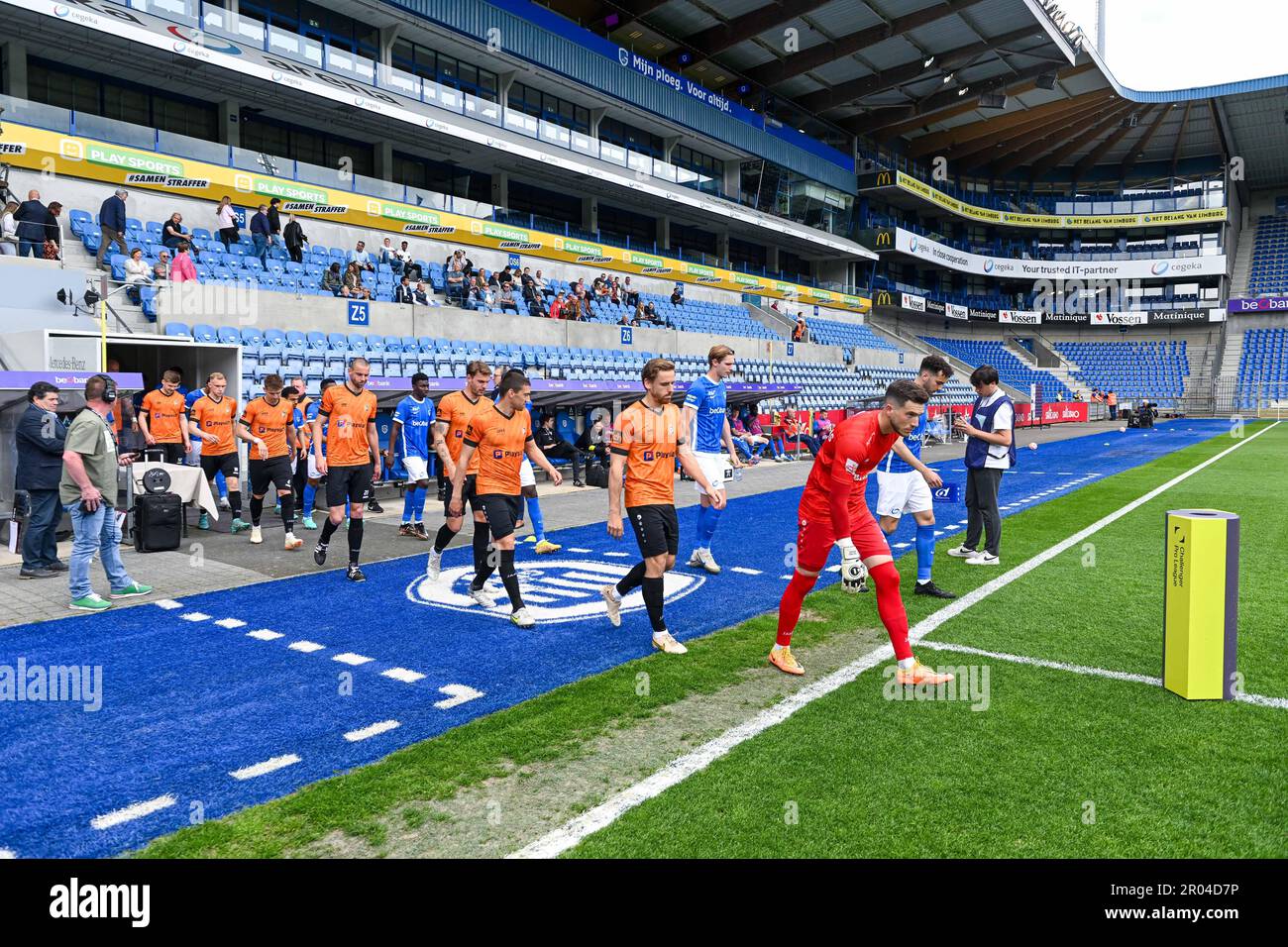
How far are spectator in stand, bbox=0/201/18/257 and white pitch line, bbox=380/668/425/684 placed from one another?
1337cm

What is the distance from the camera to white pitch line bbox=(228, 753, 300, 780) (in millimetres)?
4105

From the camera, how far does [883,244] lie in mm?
54312

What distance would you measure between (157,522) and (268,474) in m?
1.38

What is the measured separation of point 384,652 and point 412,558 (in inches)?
150

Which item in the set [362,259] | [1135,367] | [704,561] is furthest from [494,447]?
[1135,367]

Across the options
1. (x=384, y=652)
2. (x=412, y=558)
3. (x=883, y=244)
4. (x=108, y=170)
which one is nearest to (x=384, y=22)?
(x=108, y=170)

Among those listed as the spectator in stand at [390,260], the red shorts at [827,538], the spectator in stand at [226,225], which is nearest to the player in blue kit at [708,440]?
the red shorts at [827,538]

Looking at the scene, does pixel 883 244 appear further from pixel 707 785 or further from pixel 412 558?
pixel 707 785

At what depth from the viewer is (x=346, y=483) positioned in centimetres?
894

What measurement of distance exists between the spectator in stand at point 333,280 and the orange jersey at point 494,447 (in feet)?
44.6

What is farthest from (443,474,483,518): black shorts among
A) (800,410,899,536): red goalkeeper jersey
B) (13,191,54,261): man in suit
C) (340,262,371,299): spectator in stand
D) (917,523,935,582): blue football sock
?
(340,262,371,299): spectator in stand

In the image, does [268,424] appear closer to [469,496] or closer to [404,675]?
[469,496]

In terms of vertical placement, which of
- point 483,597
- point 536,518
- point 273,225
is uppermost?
point 273,225

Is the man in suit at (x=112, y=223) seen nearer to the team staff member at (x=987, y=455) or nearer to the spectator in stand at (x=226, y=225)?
the spectator in stand at (x=226, y=225)
